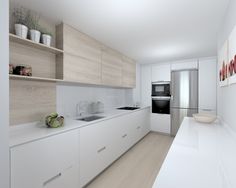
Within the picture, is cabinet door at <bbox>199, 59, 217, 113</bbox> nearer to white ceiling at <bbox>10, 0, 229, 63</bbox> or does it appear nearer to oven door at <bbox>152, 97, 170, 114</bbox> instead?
oven door at <bbox>152, 97, 170, 114</bbox>

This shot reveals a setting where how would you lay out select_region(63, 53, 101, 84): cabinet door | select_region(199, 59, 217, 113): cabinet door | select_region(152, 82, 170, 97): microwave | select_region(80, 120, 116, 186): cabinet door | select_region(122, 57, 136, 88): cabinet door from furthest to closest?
1. select_region(152, 82, 170, 97): microwave
2. select_region(199, 59, 217, 113): cabinet door
3. select_region(122, 57, 136, 88): cabinet door
4. select_region(63, 53, 101, 84): cabinet door
5. select_region(80, 120, 116, 186): cabinet door

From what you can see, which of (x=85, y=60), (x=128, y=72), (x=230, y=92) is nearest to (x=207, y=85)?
(x=128, y=72)

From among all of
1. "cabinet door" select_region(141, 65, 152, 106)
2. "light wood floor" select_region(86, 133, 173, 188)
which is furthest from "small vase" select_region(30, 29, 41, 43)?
"cabinet door" select_region(141, 65, 152, 106)

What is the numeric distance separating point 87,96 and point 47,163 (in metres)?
1.48

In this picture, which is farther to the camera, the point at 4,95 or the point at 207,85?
the point at 207,85

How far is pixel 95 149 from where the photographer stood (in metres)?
1.88

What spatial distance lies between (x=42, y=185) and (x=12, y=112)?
0.82m

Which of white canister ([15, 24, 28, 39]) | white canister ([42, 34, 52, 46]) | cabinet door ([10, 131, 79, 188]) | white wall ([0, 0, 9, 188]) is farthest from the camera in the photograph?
white canister ([42, 34, 52, 46])

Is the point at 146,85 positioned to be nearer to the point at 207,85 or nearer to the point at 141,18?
the point at 207,85

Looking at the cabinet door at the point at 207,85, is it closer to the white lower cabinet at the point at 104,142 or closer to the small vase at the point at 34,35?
the white lower cabinet at the point at 104,142

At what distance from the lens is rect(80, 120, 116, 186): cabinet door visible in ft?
5.49

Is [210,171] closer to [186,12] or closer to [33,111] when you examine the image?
[186,12]

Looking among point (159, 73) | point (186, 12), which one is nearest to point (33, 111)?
point (186, 12)

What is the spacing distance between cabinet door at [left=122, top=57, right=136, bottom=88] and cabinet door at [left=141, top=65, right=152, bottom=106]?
632 mm
